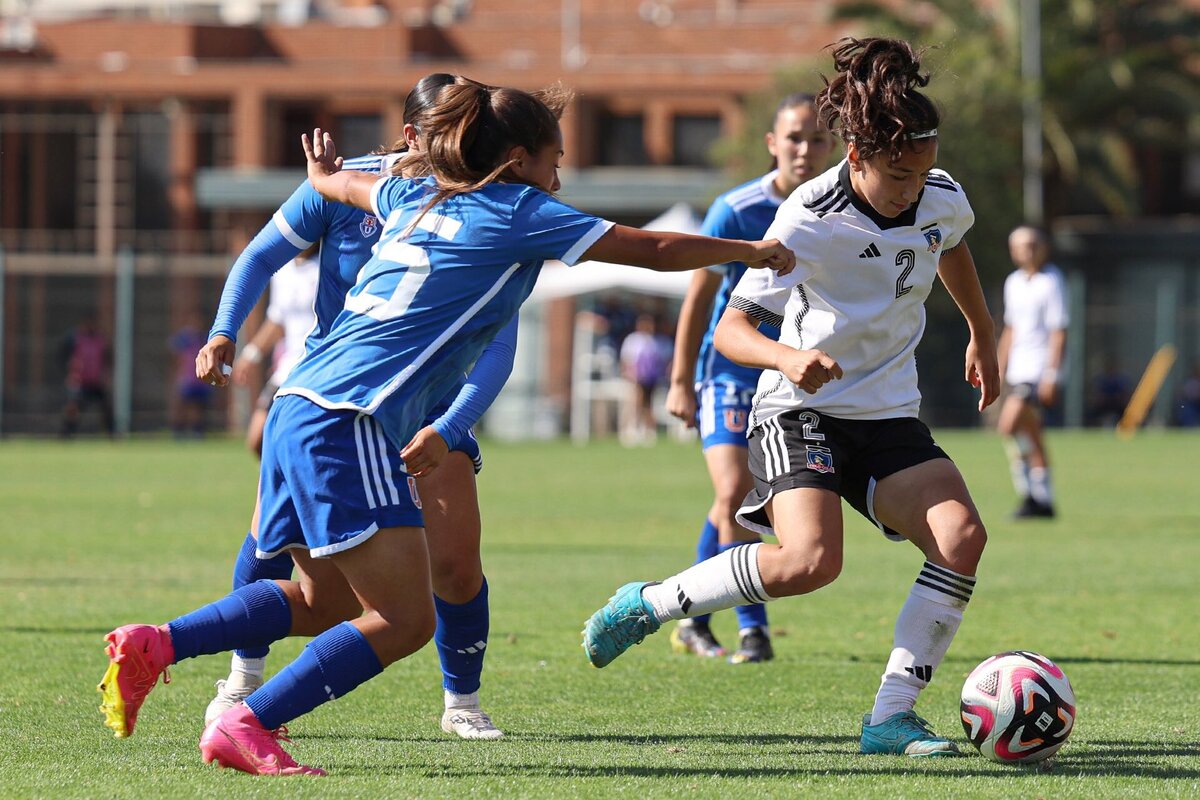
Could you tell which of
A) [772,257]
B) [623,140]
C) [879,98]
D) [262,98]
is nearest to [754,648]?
[772,257]

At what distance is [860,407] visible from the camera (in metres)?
5.31

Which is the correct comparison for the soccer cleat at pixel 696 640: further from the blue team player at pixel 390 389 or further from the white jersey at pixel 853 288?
the blue team player at pixel 390 389

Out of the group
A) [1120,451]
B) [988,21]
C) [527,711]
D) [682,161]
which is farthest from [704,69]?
[527,711]

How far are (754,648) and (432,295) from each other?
3105 mm

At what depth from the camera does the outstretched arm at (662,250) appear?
181 inches

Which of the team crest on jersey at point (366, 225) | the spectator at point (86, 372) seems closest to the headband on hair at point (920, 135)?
the team crest on jersey at point (366, 225)

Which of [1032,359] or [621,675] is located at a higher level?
[1032,359]

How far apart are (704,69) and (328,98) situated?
9.51 metres

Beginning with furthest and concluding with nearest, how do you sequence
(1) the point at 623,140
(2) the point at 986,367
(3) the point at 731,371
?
(1) the point at 623,140 < (3) the point at 731,371 < (2) the point at 986,367

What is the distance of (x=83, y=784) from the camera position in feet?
15.1

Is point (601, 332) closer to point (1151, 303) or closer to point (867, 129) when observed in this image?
point (1151, 303)

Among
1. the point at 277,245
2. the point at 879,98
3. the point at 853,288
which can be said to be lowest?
the point at 853,288

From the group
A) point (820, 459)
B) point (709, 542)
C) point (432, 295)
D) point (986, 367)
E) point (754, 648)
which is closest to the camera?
point (432, 295)

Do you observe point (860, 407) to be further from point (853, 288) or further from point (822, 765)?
point (822, 765)
